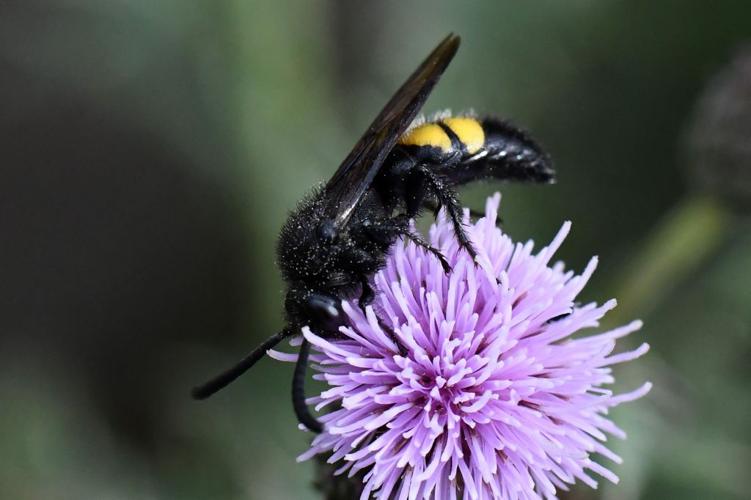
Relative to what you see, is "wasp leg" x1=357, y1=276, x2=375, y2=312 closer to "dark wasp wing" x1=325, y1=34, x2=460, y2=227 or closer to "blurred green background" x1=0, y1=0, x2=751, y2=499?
"dark wasp wing" x1=325, y1=34, x2=460, y2=227

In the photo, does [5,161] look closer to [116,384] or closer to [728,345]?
[116,384]

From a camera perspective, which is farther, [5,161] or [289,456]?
[5,161]

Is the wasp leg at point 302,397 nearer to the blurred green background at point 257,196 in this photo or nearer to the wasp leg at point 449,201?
the wasp leg at point 449,201

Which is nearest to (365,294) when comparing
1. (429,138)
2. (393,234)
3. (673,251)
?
(393,234)

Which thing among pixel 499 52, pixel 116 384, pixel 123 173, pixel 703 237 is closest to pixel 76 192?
pixel 123 173

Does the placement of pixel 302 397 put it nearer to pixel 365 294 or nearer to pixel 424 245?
pixel 365 294

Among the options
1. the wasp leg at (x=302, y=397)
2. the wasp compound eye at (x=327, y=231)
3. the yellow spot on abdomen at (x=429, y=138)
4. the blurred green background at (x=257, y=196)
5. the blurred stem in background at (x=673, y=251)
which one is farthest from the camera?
the blurred green background at (x=257, y=196)

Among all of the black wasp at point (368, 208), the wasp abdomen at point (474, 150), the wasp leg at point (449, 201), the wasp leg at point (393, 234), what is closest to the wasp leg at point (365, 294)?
the black wasp at point (368, 208)
